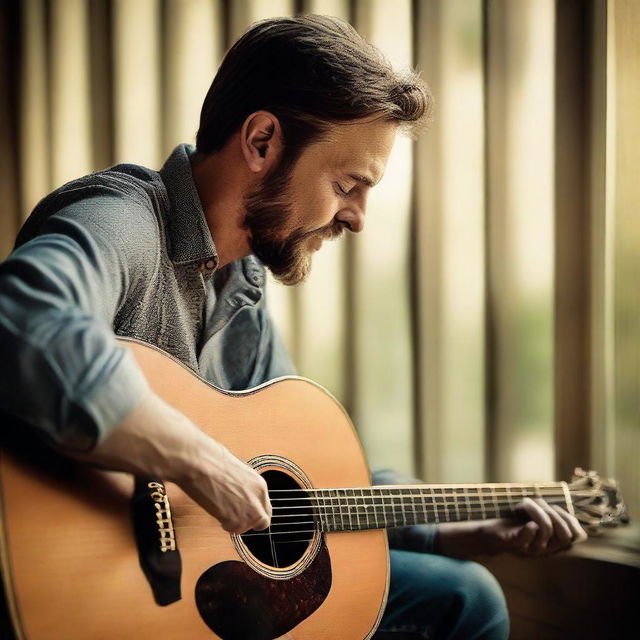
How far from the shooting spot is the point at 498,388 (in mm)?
1603

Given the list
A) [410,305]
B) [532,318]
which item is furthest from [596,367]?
[410,305]

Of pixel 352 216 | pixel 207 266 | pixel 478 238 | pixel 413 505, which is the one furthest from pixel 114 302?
pixel 478 238

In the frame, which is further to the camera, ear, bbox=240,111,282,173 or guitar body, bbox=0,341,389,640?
ear, bbox=240,111,282,173

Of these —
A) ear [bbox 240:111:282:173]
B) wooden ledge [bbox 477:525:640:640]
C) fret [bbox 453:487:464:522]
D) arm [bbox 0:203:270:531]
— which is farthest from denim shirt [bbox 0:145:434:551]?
wooden ledge [bbox 477:525:640:640]

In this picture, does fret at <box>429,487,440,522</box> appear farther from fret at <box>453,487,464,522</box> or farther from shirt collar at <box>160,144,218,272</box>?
shirt collar at <box>160,144,218,272</box>

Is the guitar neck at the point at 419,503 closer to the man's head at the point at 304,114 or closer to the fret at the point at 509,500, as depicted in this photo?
the fret at the point at 509,500

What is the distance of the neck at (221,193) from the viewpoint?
115 centimetres

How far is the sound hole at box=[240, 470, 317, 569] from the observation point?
0.97 m

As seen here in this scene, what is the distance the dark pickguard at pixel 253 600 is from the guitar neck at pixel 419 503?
0.09 meters

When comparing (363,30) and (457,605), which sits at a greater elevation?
(363,30)

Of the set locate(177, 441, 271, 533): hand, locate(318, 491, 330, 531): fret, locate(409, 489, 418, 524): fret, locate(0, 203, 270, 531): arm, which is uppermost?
locate(0, 203, 270, 531): arm

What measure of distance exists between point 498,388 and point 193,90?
1.07 meters

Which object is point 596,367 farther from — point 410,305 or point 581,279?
point 410,305

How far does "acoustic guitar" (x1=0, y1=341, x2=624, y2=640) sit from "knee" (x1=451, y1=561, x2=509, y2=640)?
0.50 ft
